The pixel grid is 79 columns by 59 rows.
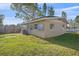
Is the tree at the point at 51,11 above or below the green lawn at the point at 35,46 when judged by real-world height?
above

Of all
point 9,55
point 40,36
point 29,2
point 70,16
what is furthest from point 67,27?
point 9,55

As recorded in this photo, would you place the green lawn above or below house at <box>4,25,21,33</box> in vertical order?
below

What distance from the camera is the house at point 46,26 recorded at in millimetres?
2719

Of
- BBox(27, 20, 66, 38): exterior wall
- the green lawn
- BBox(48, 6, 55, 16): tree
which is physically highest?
BBox(48, 6, 55, 16): tree

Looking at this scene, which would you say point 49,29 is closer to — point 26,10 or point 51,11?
point 51,11

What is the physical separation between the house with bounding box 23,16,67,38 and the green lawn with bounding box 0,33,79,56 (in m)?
0.07

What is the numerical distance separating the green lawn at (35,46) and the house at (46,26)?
7cm

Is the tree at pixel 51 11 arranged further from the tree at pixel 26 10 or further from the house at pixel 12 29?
the house at pixel 12 29

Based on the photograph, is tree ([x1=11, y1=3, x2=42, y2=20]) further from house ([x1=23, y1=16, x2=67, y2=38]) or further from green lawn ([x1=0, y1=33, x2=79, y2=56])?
green lawn ([x1=0, y1=33, x2=79, y2=56])

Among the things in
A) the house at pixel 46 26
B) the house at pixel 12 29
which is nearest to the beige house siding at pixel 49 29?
the house at pixel 46 26

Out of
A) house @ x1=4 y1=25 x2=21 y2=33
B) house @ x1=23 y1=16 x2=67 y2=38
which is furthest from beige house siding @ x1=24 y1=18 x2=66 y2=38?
house @ x1=4 y1=25 x2=21 y2=33

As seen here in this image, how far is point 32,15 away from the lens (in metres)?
2.74

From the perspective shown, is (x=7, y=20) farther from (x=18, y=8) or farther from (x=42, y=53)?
(x=42, y=53)

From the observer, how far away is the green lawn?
106 inches
